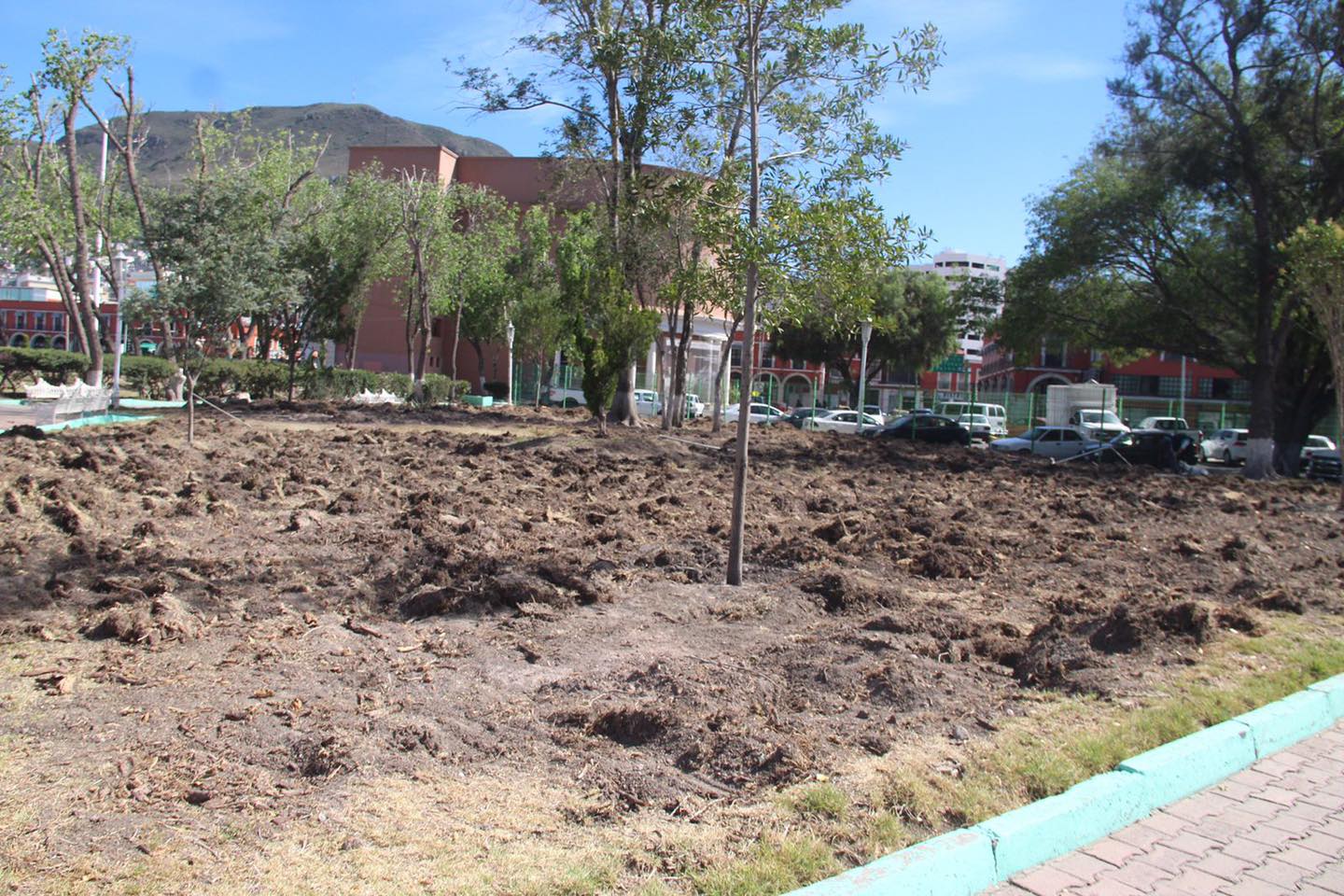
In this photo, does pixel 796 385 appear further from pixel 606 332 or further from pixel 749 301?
pixel 749 301

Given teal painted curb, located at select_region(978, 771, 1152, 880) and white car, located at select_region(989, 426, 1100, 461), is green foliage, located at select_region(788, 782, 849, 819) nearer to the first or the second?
teal painted curb, located at select_region(978, 771, 1152, 880)

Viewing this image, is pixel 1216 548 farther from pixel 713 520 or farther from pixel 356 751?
pixel 356 751

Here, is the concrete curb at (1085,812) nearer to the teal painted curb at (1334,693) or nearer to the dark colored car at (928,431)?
the teal painted curb at (1334,693)

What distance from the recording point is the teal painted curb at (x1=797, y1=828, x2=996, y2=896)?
11.4 ft

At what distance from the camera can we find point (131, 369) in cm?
3397

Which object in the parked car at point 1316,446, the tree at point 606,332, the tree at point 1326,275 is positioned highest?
the tree at point 1326,275

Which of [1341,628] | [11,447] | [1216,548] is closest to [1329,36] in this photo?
[1216,548]

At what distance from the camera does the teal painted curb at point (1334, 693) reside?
604 centimetres

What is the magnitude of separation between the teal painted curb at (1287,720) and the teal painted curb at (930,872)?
2374 mm

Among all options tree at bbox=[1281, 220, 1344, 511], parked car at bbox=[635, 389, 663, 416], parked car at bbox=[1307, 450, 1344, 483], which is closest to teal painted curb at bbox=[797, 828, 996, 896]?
tree at bbox=[1281, 220, 1344, 511]

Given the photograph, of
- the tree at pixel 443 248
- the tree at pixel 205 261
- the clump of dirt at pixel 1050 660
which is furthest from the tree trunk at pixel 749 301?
the tree at pixel 443 248

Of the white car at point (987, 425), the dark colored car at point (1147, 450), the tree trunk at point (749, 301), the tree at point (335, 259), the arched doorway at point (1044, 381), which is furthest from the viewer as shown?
the arched doorway at point (1044, 381)

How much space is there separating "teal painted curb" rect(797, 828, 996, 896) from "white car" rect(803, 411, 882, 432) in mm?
36515

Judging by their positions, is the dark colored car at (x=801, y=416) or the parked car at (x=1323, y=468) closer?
the parked car at (x=1323, y=468)
